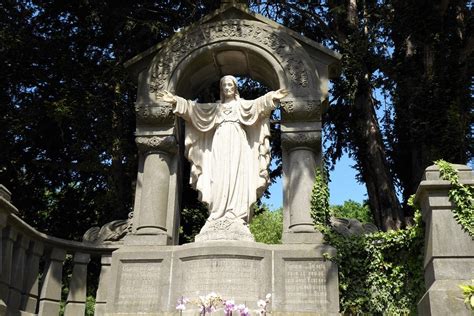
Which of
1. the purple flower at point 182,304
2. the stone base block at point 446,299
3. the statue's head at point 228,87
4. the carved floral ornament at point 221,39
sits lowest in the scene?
the purple flower at point 182,304

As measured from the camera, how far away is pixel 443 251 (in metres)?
6.51

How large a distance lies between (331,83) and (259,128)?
588cm

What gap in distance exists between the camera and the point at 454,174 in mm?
6793

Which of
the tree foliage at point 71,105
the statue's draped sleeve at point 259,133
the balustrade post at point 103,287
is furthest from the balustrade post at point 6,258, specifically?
the tree foliage at point 71,105

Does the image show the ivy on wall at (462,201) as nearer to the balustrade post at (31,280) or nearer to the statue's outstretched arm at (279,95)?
the statue's outstretched arm at (279,95)

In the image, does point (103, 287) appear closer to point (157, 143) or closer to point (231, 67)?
point (157, 143)

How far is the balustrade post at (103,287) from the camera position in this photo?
344 inches

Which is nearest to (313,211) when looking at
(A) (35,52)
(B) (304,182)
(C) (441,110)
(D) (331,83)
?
(B) (304,182)

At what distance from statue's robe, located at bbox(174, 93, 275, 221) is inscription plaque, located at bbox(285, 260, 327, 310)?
3.83 feet

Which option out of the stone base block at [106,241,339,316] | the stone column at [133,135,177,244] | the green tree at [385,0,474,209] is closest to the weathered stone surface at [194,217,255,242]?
the stone base block at [106,241,339,316]

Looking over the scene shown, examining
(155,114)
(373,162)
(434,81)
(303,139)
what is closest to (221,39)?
(155,114)

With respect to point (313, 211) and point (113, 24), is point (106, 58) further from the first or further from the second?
point (313, 211)

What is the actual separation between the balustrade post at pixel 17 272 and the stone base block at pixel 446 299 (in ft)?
17.9

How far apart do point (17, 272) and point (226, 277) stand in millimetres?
2961
